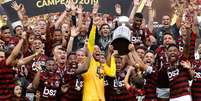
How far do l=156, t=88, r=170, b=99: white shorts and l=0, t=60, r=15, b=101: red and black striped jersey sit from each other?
260 centimetres

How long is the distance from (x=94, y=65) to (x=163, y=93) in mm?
1356

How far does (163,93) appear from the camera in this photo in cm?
1384

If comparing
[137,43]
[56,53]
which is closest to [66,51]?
[56,53]

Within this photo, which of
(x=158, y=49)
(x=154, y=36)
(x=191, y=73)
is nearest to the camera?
(x=191, y=73)

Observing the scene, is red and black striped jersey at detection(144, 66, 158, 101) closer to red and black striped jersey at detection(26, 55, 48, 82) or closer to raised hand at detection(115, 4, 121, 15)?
red and black striped jersey at detection(26, 55, 48, 82)

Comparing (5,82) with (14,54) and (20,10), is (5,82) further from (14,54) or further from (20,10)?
(20,10)

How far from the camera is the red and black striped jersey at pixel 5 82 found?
527 inches

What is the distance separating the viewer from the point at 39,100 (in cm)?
1409

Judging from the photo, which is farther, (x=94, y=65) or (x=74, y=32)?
(x=74, y=32)

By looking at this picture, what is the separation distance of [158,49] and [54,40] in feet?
7.05

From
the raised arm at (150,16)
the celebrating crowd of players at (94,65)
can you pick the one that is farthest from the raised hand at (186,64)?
the raised arm at (150,16)

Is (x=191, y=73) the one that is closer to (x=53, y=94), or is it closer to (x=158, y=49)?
(x=158, y=49)

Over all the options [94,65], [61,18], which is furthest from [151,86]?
[61,18]

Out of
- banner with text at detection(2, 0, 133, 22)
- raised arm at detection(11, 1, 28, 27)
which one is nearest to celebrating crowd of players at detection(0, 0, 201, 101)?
raised arm at detection(11, 1, 28, 27)
